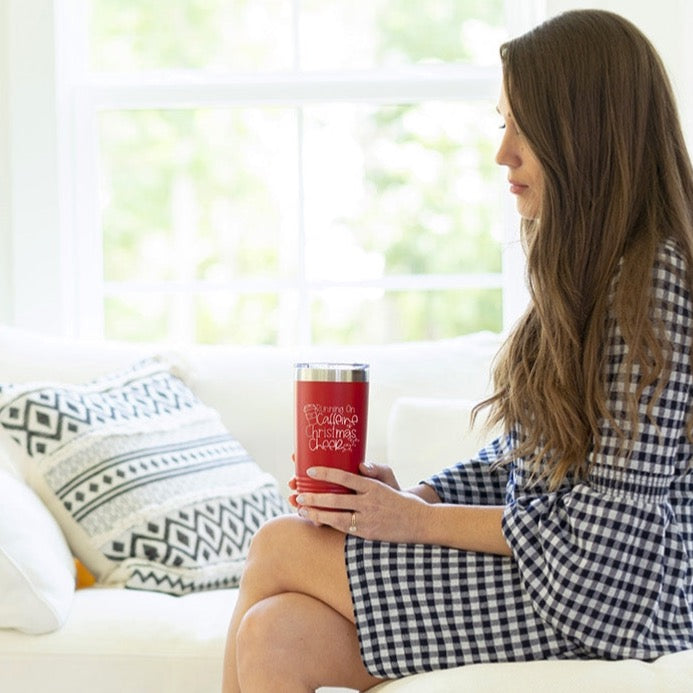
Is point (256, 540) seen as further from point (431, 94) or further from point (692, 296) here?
point (431, 94)

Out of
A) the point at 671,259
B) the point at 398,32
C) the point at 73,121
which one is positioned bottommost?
the point at 671,259

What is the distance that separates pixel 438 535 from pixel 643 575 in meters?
0.26

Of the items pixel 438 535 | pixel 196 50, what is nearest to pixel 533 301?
pixel 438 535

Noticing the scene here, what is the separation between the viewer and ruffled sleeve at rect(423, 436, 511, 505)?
181 cm

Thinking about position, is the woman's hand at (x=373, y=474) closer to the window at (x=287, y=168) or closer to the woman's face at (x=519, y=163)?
the woman's face at (x=519, y=163)

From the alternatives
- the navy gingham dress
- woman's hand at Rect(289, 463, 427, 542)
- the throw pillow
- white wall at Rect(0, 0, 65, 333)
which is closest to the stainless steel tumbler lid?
woman's hand at Rect(289, 463, 427, 542)

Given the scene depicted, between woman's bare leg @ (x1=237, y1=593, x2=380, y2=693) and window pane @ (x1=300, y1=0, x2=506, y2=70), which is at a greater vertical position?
window pane @ (x1=300, y1=0, x2=506, y2=70)

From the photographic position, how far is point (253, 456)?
2.52m

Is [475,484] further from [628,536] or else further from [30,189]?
[30,189]

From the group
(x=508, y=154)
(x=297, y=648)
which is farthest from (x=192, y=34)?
(x=297, y=648)

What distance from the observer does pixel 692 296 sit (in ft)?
4.87

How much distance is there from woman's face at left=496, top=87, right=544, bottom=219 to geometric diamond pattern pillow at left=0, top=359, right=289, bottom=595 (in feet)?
3.03

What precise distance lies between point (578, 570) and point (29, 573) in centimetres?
90

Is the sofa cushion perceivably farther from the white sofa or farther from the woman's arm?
the woman's arm
